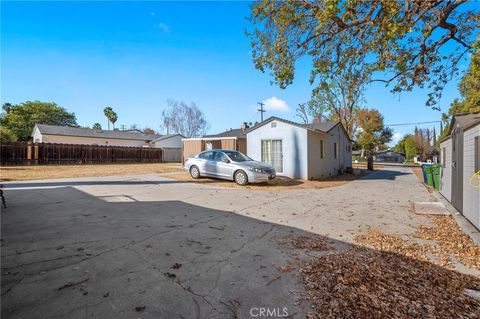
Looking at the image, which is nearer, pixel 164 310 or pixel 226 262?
pixel 164 310

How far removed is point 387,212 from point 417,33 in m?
4.64

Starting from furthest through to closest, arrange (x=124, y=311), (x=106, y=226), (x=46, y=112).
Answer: (x=46, y=112), (x=106, y=226), (x=124, y=311)

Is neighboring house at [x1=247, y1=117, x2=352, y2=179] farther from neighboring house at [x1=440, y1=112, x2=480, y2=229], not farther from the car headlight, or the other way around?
neighboring house at [x1=440, y1=112, x2=480, y2=229]

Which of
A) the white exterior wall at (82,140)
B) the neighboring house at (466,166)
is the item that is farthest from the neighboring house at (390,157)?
the neighboring house at (466,166)

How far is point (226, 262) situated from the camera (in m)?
3.28

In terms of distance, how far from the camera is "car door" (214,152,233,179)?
1162 centimetres

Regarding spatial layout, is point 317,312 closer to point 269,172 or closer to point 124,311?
point 124,311

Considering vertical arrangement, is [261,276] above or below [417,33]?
below

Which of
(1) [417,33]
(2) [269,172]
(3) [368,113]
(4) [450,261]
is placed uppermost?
(3) [368,113]

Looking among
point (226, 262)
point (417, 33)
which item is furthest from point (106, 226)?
point (417, 33)

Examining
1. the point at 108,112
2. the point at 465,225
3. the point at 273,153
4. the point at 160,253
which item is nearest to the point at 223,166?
the point at 273,153

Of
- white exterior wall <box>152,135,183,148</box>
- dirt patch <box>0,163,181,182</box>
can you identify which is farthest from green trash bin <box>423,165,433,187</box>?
white exterior wall <box>152,135,183,148</box>

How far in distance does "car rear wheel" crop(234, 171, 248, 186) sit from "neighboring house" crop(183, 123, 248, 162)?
330 inches

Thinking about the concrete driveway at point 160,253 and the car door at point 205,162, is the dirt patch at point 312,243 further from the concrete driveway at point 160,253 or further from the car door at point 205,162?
the car door at point 205,162
